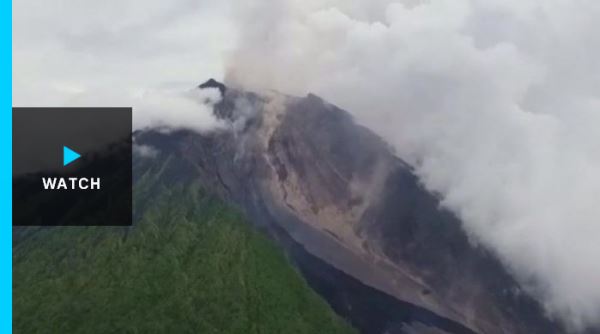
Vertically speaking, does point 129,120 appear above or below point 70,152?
above

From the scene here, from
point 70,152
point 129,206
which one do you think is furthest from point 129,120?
point 70,152

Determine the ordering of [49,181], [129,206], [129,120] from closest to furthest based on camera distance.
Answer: [49,181] → [129,206] → [129,120]

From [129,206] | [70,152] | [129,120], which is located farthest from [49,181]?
[129,120]

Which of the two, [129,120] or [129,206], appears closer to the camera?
[129,206]

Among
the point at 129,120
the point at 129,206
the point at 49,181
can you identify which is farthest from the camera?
the point at 129,120

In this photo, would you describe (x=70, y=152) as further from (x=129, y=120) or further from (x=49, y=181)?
(x=129, y=120)

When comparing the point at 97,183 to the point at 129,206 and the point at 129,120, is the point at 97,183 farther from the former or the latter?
the point at 129,120

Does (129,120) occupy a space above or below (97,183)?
above

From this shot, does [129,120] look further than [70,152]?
Yes
